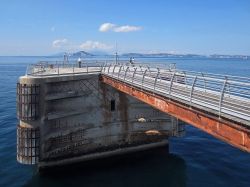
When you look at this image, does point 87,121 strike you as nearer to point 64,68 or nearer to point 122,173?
point 122,173

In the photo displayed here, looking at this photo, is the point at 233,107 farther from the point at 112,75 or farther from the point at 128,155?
the point at 128,155

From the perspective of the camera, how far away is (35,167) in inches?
958

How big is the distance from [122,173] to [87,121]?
5.13 metres

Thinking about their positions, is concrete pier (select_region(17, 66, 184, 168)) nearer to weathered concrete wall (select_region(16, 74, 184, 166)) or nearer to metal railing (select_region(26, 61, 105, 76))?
weathered concrete wall (select_region(16, 74, 184, 166))

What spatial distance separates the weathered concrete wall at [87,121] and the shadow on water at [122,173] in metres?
1.02

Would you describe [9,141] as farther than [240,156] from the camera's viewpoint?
Yes

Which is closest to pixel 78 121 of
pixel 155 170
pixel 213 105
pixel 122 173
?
pixel 122 173

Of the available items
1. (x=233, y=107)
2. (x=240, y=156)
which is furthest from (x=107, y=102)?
(x=233, y=107)

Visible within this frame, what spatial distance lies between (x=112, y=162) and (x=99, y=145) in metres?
1.80

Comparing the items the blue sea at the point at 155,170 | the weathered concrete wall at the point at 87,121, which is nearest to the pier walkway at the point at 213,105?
the weathered concrete wall at the point at 87,121

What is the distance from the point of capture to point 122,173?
923 inches

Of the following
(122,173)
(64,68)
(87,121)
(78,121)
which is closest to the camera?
(122,173)

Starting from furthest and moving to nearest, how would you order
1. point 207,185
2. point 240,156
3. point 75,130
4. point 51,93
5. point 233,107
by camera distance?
point 240,156
point 75,130
point 51,93
point 207,185
point 233,107

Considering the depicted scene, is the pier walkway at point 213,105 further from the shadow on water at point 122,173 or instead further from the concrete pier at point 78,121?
the shadow on water at point 122,173
